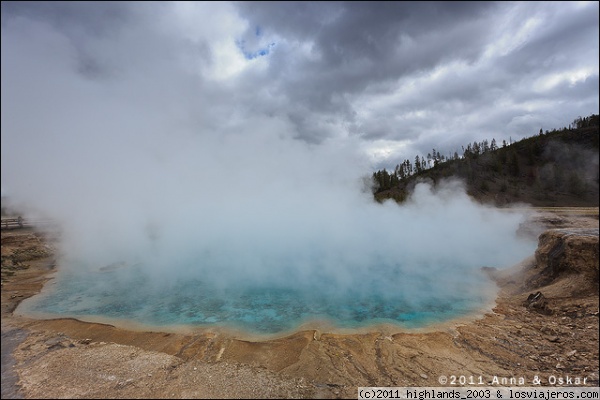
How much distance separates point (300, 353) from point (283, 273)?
5.74m

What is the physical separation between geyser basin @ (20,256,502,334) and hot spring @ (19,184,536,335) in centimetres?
3

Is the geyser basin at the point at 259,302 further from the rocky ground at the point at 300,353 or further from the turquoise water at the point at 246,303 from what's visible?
the rocky ground at the point at 300,353

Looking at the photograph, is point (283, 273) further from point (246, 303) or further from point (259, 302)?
point (246, 303)

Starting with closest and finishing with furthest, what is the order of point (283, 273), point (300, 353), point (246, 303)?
point (300, 353) < point (246, 303) < point (283, 273)

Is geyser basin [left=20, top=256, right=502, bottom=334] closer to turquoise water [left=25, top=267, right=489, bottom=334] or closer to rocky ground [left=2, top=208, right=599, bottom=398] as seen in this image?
turquoise water [left=25, top=267, right=489, bottom=334]

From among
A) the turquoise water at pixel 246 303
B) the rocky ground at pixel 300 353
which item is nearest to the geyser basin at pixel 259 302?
the turquoise water at pixel 246 303

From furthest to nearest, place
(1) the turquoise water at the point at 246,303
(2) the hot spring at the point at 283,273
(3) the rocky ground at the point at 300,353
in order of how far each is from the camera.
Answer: (2) the hot spring at the point at 283,273, (1) the turquoise water at the point at 246,303, (3) the rocky ground at the point at 300,353

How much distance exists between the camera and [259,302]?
8031 mm

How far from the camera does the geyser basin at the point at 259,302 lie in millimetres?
6617

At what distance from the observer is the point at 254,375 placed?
4.15 metres

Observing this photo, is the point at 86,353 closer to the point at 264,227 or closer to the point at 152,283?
the point at 152,283

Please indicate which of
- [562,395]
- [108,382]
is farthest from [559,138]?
[108,382]

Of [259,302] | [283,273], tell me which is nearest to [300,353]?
[259,302]

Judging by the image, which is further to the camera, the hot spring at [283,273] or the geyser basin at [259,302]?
the hot spring at [283,273]
